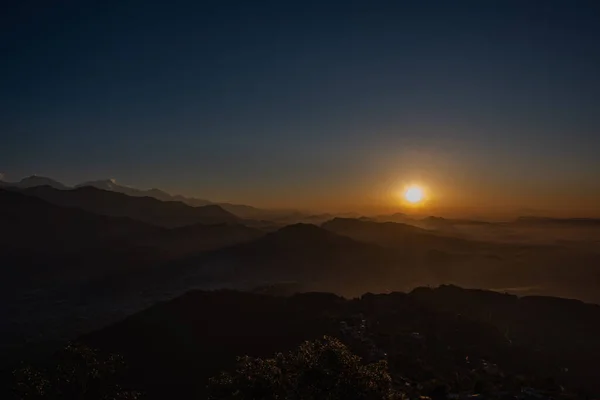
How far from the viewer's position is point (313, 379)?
3872 cm

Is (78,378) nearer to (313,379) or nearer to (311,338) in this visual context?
(313,379)

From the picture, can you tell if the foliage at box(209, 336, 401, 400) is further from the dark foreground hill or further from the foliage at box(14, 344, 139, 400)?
the dark foreground hill

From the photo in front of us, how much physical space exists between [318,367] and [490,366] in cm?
10777

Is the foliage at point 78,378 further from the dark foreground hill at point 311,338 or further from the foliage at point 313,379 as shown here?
the dark foreground hill at point 311,338

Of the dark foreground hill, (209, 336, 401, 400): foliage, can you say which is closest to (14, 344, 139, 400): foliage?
(209, 336, 401, 400): foliage

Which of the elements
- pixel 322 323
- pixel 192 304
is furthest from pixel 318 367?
pixel 192 304

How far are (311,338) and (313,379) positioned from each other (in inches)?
4076

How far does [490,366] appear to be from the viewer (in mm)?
124750

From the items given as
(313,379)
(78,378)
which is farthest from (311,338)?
(313,379)

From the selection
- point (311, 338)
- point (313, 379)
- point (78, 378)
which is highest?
point (313, 379)

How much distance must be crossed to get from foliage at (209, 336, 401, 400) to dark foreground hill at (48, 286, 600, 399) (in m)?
55.8

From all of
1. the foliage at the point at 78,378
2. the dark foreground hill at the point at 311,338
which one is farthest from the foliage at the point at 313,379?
the dark foreground hill at the point at 311,338

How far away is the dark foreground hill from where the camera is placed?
399 feet

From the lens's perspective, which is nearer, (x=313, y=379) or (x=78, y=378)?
(x=313, y=379)
